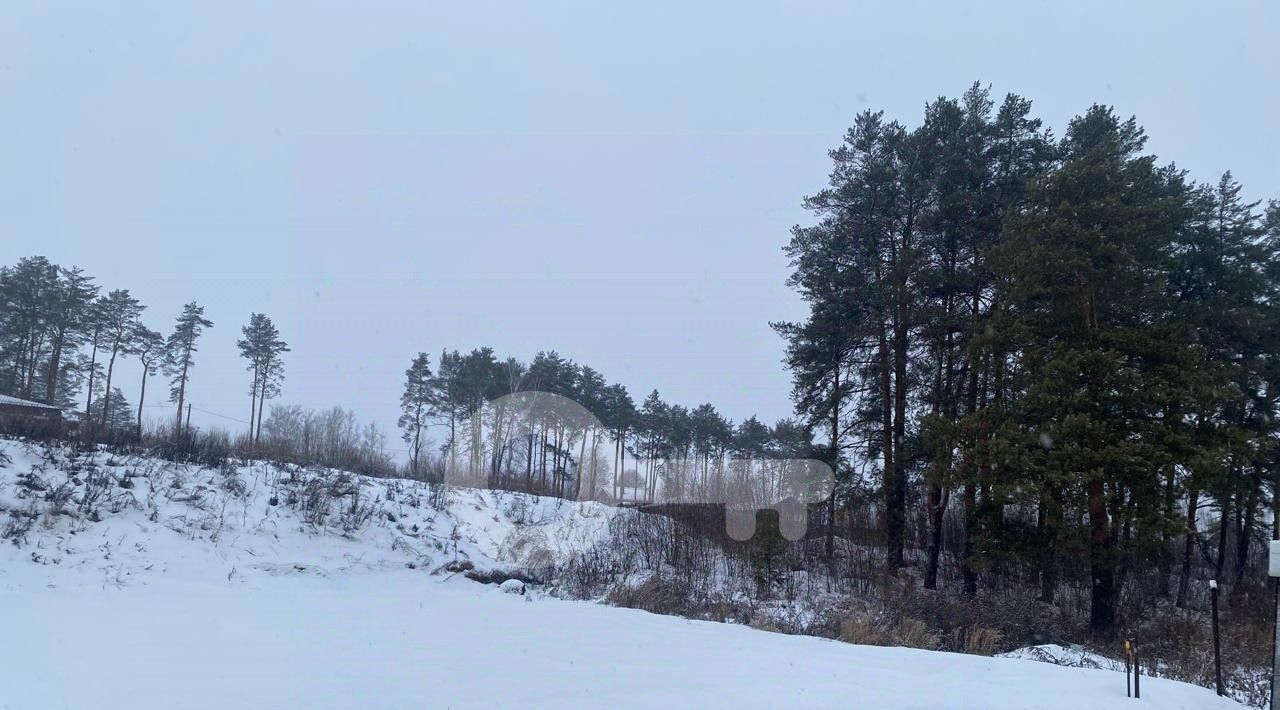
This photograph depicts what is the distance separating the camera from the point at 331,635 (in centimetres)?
1138

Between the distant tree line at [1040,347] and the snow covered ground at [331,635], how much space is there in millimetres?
8742

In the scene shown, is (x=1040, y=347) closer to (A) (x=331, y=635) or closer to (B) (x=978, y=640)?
(B) (x=978, y=640)

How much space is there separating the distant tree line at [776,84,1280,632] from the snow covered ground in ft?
28.7

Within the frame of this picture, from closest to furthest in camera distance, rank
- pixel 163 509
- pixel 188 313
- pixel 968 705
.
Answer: pixel 968 705, pixel 163 509, pixel 188 313

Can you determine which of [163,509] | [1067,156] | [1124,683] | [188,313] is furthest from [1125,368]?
[188,313]

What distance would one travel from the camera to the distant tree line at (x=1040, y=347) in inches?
730

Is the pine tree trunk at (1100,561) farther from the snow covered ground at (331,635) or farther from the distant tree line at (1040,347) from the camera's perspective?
the snow covered ground at (331,635)

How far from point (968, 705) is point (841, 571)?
17320 millimetres

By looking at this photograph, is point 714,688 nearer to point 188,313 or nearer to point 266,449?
point 266,449

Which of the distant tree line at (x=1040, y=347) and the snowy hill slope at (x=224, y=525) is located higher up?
the distant tree line at (x=1040, y=347)

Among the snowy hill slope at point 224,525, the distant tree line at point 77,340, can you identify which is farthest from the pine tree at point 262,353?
the snowy hill slope at point 224,525

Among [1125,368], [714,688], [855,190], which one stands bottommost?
[714,688]

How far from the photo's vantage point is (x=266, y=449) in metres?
→ 26.1

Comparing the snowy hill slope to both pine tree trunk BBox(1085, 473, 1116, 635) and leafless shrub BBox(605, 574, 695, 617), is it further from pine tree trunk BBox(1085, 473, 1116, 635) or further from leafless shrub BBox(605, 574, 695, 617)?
pine tree trunk BBox(1085, 473, 1116, 635)
